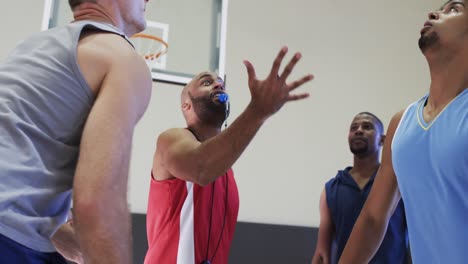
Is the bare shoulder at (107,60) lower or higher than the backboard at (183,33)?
lower

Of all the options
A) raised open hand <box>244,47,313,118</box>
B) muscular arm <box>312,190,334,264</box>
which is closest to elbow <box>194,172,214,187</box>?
raised open hand <box>244,47,313,118</box>

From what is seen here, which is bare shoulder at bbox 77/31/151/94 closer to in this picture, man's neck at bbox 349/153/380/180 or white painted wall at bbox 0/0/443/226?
man's neck at bbox 349/153/380/180

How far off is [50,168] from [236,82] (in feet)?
11.3

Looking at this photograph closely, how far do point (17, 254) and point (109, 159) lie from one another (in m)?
0.23

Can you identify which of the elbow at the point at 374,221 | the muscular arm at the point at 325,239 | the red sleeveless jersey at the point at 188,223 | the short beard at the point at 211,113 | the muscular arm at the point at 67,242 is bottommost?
the muscular arm at the point at 325,239

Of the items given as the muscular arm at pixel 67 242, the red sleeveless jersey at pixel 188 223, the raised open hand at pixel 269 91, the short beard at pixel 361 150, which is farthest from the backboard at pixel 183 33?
the muscular arm at pixel 67 242

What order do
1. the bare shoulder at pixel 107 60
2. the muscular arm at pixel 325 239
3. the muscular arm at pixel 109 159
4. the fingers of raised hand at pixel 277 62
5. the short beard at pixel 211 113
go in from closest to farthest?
the muscular arm at pixel 109 159 → the bare shoulder at pixel 107 60 → the fingers of raised hand at pixel 277 62 → the short beard at pixel 211 113 → the muscular arm at pixel 325 239

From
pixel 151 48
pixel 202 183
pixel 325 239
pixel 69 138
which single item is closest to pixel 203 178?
pixel 202 183

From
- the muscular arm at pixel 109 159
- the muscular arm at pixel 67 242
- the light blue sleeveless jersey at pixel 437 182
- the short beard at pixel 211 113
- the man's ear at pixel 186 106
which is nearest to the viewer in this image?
the muscular arm at pixel 109 159

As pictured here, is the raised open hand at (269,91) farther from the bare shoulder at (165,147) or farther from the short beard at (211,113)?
the short beard at (211,113)

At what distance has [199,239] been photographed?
1.92 meters

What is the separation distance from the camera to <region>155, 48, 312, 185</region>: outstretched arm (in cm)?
157

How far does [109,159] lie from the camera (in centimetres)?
86

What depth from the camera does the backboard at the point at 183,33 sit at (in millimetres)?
3977
